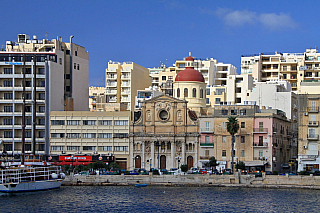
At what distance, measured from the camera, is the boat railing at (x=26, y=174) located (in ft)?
289

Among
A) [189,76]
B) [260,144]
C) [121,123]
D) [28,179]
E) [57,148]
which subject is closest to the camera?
[28,179]

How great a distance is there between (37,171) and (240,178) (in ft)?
97.4

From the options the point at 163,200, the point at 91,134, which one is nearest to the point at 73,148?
the point at 91,134

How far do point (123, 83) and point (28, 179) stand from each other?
56.5 metres

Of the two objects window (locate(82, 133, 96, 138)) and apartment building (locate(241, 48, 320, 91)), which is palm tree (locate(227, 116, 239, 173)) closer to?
window (locate(82, 133, 96, 138))

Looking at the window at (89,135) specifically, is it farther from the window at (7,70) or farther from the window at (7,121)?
the window at (7,70)

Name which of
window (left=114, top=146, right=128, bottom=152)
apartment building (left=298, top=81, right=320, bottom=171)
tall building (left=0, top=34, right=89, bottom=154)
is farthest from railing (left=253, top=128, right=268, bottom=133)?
tall building (left=0, top=34, right=89, bottom=154)

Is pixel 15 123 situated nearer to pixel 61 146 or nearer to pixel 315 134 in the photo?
pixel 61 146

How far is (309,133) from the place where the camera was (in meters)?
100

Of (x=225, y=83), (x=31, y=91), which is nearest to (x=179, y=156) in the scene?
(x=31, y=91)

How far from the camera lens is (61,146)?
383ft

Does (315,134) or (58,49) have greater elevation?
(58,49)

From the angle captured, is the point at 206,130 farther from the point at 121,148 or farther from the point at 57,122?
the point at 57,122

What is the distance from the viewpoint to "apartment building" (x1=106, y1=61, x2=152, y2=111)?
144125 mm
